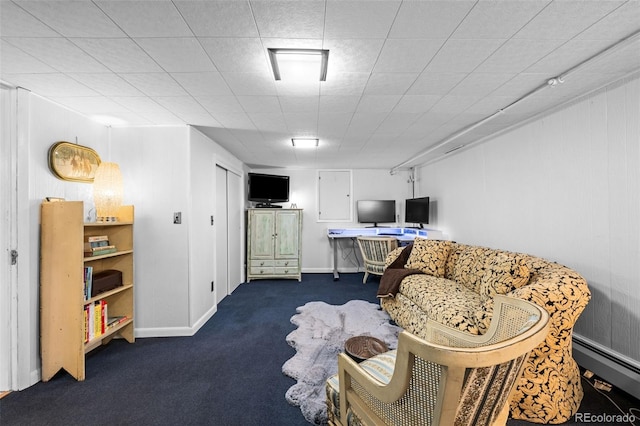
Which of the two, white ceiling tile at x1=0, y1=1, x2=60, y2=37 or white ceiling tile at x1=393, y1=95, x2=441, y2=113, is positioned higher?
white ceiling tile at x1=393, y1=95, x2=441, y2=113

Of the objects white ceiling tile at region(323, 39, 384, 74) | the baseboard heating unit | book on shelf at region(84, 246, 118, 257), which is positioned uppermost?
white ceiling tile at region(323, 39, 384, 74)

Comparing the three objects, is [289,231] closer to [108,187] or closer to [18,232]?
[108,187]

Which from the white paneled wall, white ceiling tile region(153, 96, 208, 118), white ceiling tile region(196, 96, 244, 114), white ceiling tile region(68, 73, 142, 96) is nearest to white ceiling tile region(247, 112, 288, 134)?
white ceiling tile region(196, 96, 244, 114)

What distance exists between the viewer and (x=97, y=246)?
2387mm

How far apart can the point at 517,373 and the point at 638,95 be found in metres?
2.26

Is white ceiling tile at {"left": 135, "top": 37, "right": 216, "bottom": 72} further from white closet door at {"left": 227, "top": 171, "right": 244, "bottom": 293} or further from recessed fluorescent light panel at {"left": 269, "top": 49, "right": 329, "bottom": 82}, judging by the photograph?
white closet door at {"left": 227, "top": 171, "right": 244, "bottom": 293}

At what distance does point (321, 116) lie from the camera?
2.64 m

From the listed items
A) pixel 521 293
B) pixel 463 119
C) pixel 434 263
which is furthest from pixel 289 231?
pixel 521 293

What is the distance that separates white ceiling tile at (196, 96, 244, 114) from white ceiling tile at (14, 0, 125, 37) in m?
0.82

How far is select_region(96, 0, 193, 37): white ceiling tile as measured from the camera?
4.00ft

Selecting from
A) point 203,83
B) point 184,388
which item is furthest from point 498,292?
point 203,83

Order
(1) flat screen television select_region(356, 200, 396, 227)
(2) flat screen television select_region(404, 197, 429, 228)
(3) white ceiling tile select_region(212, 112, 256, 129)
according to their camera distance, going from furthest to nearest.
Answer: (1) flat screen television select_region(356, 200, 396, 227) < (2) flat screen television select_region(404, 197, 429, 228) < (3) white ceiling tile select_region(212, 112, 256, 129)

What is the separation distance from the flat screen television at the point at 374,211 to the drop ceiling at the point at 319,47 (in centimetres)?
300

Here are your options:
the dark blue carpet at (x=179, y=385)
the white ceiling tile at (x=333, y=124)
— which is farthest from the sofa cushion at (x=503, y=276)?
the white ceiling tile at (x=333, y=124)
